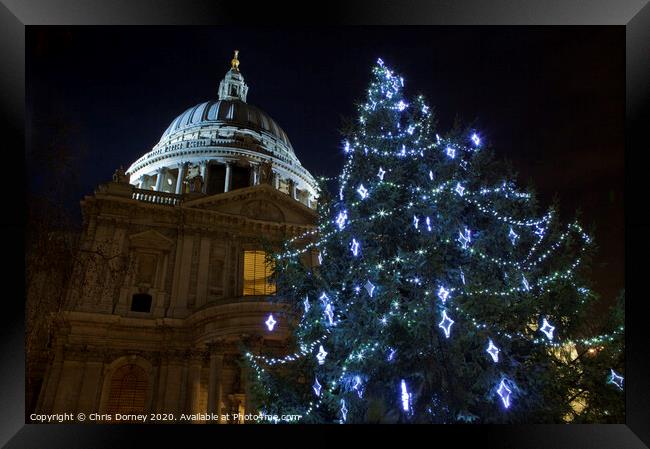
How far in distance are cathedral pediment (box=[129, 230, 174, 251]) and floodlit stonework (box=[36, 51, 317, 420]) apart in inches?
2.0

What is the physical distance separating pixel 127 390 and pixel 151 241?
7.39 metres

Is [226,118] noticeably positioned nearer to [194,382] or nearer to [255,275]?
[255,275]

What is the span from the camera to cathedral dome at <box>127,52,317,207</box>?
43.7 meters

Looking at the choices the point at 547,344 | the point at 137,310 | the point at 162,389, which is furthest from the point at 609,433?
the point at 137,310

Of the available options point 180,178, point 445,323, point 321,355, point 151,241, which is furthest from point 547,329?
point 180,178

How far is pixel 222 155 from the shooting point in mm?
44094

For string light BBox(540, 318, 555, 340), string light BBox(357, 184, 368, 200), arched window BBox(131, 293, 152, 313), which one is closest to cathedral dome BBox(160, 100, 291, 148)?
arched window BBox(131, 293, 152, 313)

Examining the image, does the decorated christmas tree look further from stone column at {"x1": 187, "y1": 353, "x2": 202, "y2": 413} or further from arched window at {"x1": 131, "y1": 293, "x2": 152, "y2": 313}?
arched window at {"x1": 131, "y1": 293, "x2": 152, "y2": 313}

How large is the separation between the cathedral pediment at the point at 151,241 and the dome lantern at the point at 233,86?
31.1 metres

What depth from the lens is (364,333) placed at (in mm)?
11312

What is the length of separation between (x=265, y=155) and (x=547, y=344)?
36642mm

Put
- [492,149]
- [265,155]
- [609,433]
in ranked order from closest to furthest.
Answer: [609,433], [492,149], [265,155]

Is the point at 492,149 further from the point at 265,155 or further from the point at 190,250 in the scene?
the point at 265,155
